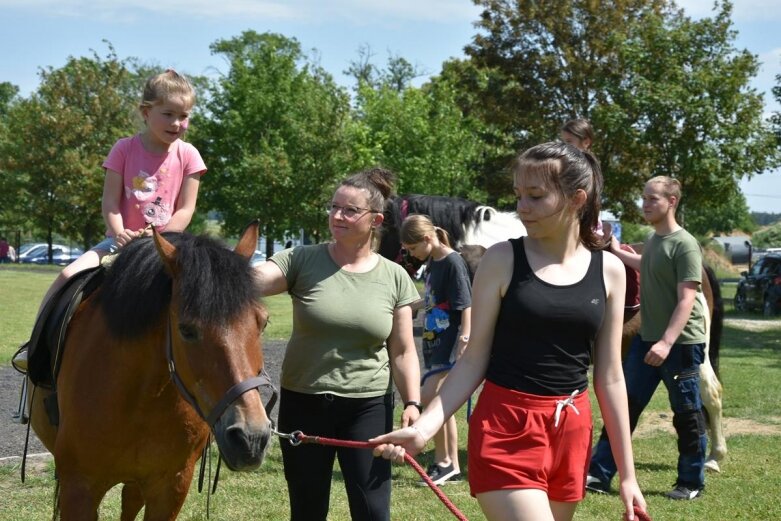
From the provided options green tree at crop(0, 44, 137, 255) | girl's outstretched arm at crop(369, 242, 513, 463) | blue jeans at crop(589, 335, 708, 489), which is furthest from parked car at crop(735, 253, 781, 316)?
green tree at crop(0, 44, 137, 255)

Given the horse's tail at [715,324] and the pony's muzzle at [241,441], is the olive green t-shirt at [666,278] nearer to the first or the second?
the horse's tail at [715,324]

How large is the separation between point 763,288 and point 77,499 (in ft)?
82.4

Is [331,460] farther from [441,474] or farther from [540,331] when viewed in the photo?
[441,474]

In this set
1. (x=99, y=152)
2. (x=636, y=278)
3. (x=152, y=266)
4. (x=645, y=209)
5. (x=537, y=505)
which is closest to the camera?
(x=537, y=505)

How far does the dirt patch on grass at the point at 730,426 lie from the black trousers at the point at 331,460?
539 centimetres

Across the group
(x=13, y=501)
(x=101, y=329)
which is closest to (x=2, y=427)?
(x=13, y=501)

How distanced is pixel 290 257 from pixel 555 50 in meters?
23.7

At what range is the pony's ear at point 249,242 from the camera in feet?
12.9

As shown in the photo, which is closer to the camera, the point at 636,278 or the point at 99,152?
the point at 636,278

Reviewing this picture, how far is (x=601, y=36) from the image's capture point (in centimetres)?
2597

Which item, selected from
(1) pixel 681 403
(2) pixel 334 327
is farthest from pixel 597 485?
(2) pixel 334 327

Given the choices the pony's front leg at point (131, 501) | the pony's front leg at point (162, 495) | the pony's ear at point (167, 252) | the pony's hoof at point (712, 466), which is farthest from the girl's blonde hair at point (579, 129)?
the pony's front leg at point (131, 501)

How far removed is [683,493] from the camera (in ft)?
22.0

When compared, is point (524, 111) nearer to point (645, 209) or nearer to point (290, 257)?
point (645, 209)
